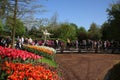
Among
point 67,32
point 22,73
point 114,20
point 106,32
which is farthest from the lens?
point 67,32

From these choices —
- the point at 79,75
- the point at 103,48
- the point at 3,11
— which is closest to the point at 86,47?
the point at 103,48

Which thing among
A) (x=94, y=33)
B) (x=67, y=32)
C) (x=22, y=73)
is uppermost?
(x=67, y=32)

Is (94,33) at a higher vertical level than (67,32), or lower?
lower

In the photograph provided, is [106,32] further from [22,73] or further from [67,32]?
[22,73]

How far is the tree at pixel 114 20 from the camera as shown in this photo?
6091 cm

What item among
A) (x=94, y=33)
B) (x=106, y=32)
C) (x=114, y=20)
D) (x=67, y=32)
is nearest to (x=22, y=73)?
(x=114, y=20)

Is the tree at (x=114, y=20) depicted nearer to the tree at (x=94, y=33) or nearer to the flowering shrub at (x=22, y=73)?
the tree at (x=94, y=33)

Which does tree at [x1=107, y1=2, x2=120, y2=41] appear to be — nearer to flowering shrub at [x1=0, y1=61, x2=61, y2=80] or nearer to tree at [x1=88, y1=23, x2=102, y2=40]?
tree at [x1=88, y1=23, x2=102, y2=40]

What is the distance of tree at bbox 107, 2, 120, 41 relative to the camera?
60.9m

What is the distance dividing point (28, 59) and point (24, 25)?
Answer: 12177 mm

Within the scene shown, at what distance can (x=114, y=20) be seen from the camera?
2482 inches

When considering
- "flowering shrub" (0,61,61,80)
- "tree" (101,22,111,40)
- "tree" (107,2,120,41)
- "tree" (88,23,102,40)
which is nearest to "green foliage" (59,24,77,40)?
"tree" (88,23,102,40)

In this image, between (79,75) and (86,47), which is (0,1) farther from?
(86,47)

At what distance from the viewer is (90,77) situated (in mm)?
17891
